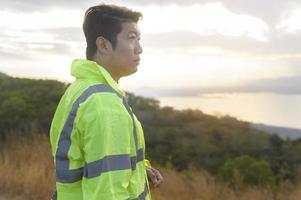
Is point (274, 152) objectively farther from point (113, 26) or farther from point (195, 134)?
point (113, 26)

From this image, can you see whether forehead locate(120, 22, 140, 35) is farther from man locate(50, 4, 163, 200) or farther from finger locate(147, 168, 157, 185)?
finger locate(147, 168, 157, 185)

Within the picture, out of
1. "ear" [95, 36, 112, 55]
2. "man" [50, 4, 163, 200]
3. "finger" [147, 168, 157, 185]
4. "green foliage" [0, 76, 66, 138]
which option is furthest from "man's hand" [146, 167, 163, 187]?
"green foliage" [0, 76, 66, 138]

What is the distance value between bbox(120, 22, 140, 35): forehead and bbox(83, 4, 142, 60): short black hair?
0.01m

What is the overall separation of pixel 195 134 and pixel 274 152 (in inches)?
79.9

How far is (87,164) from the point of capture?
2.01m

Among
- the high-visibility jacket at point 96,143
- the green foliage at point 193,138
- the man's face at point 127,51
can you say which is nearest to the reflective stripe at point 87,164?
the high-visibility jacket at point 96,143

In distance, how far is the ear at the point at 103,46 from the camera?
7.11 ft

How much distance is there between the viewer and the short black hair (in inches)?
86.0

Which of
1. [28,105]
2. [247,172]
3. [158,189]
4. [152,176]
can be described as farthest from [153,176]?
[28,105]

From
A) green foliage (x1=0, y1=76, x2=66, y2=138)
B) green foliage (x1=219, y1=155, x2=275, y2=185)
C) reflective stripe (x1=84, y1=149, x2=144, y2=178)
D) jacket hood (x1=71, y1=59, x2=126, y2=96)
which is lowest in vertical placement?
green foliage (x1=219, y1=155, x2=275, y2=185)

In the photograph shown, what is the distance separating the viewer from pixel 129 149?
6.68 ft

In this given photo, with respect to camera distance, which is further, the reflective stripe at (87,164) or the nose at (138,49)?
the nose at (138,49)

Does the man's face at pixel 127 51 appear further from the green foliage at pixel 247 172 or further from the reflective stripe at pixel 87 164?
the green foliage at pixel 247 172

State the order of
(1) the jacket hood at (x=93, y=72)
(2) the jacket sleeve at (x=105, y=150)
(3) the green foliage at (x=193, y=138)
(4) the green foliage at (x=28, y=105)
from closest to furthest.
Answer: (2) the jacket sleeve at (x=105, y=150), (1) the jacket hood at (x=93, y=72), (3) the green foliage at (x=193, y=138), (4) the green foliage at (x=28, y=105)
